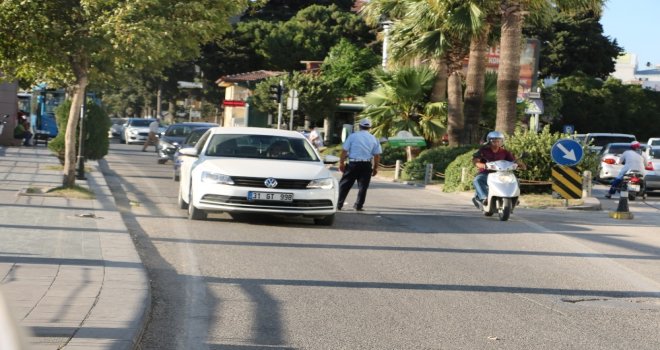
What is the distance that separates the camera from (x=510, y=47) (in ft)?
86.0

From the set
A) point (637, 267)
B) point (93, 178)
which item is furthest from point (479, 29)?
point (637, 267)

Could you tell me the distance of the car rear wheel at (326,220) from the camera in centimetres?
1561

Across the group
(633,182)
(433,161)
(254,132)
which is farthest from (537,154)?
(254,132)

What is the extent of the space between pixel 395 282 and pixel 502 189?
8223 mm

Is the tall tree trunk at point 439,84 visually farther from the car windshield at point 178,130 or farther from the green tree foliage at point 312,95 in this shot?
the green tree foliage at point 312,95

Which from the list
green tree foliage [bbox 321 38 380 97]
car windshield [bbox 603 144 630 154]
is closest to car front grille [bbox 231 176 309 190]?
car windshield [bbox 603 144 630 154]

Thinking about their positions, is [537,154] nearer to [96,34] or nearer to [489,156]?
[489,156]

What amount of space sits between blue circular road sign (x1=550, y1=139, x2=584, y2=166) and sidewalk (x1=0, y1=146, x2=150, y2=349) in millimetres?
9443

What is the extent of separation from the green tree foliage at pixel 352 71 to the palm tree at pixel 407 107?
821 inches

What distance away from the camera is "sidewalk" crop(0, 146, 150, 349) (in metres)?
6.60

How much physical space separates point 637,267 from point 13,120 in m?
33.5

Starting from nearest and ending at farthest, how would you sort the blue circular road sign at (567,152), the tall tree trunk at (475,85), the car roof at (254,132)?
the car roof at (254,132), the blue circular road sign at (567,152), the tall tree trunk at (475,85)

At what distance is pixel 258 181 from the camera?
1495cm

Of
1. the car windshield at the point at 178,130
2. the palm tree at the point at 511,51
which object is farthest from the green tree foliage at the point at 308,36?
the palm tree at the point at 511,51
